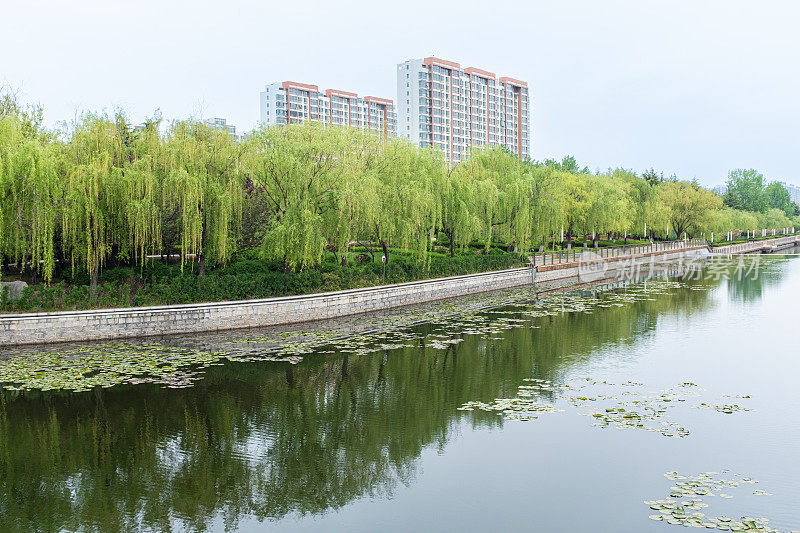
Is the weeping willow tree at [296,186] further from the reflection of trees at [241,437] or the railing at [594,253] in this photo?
the railing at [594,253]

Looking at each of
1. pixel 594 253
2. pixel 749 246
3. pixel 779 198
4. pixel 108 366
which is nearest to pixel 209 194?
pixel 108 366

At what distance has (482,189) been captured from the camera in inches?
1198

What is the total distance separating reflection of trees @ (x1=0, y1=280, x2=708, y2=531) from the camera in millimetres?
7602

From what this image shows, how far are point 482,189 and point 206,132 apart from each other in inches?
557

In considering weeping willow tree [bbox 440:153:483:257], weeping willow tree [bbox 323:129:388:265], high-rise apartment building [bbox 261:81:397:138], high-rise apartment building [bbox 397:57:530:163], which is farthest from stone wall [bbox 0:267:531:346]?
high-rise apartment building [bbox 261:81:397:138]

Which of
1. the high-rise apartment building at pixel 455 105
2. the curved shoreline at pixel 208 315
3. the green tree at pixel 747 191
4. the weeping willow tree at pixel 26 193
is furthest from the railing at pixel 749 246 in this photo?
the weeping willow tree at pixel 26 193

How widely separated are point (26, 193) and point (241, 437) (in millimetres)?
11889

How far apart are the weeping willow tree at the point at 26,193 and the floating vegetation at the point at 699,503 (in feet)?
55.7

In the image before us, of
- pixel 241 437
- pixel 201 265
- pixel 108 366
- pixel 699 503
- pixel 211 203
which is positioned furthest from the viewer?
pixel 201 265

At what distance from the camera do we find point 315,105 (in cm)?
9744

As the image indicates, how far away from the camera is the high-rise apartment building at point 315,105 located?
311 ft

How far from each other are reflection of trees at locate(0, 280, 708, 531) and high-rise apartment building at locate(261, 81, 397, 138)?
269 feet

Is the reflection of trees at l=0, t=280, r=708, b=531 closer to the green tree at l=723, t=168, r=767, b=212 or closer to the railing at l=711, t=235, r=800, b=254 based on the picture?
the railing at l=711, t=235, r=800, b=254

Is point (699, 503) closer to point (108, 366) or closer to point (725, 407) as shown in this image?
point (725, 407)
